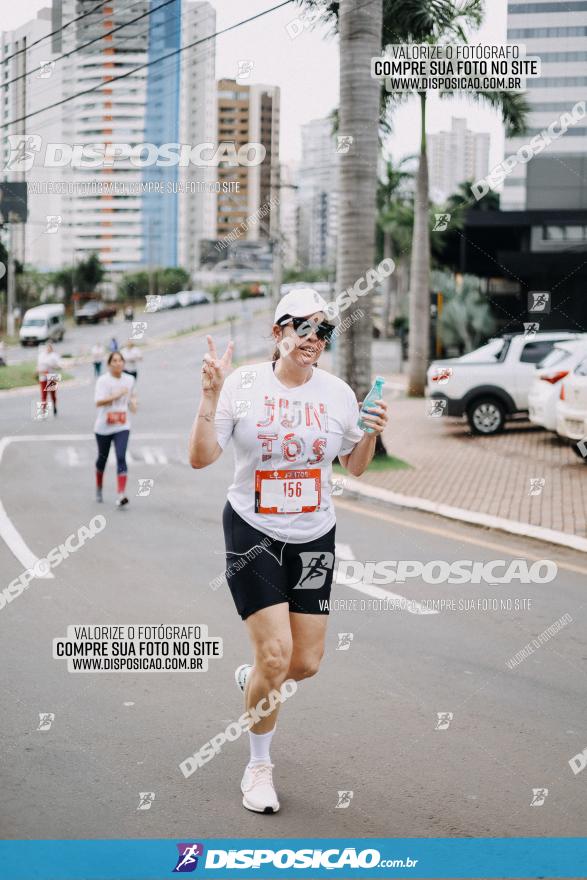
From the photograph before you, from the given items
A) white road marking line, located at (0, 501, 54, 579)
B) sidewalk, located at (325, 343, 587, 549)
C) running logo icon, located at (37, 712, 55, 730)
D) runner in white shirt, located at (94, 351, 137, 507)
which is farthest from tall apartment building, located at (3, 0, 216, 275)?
running logo icon, located at (37, 712, 55, 730)

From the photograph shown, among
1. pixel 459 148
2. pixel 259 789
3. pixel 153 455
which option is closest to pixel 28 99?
pixel 153 455

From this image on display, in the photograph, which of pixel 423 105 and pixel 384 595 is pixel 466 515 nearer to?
pixel 384 595

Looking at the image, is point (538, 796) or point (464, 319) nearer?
point (538, 796)

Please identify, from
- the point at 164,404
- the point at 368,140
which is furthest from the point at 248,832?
the point at 164,404

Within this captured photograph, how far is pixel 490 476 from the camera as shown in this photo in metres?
13.8

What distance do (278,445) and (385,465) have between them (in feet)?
34.0

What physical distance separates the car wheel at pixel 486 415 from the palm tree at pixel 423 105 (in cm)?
396

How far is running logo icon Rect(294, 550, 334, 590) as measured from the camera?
4223 millimetres

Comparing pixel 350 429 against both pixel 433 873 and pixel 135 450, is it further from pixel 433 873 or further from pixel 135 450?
pixel 135 450

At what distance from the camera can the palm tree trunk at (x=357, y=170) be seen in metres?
13.1

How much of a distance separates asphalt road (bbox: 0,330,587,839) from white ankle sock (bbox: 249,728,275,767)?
171mm

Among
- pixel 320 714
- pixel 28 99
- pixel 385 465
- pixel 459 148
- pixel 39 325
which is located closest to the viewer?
pixel 320 714

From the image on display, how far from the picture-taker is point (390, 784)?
14.6ft

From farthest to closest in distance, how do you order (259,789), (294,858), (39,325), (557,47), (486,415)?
(39,325) < (486,415) < (557,47) < (259,789) < (294,858)
